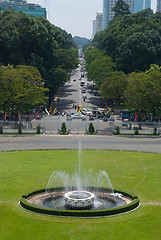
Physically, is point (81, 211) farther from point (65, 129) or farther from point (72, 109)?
point (72, 109)

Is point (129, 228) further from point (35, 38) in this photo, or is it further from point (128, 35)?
point (128, 35)

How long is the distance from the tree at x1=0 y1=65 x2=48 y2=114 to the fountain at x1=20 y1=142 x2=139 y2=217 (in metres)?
39.9

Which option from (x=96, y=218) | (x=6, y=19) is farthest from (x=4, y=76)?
(x=96, y=218)

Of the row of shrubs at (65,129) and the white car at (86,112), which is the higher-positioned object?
the white car at (86,112)

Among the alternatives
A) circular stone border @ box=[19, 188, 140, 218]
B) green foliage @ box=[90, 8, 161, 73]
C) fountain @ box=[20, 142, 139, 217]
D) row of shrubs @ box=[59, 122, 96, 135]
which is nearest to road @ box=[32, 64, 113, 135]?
row of shrubs @ box=[59, 122, 96, 135]

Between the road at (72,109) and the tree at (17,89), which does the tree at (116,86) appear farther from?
the tree at (17,89)

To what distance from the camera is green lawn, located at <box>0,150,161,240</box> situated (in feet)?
87.5

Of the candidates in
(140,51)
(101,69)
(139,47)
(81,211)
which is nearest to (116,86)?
(139,47)

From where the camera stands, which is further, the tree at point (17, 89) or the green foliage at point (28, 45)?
the green foliage at point (28, 45)

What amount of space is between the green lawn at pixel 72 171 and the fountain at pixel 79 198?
684 millimetres

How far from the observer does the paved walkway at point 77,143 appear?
2387 inches

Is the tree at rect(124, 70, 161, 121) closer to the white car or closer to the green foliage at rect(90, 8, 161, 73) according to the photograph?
the white car

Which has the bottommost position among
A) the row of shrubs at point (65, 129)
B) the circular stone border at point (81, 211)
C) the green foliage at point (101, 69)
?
the circular stone border at point (81, 211)

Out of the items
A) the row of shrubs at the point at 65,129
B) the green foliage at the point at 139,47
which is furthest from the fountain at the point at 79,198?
the green foliage at the point at 139,47
